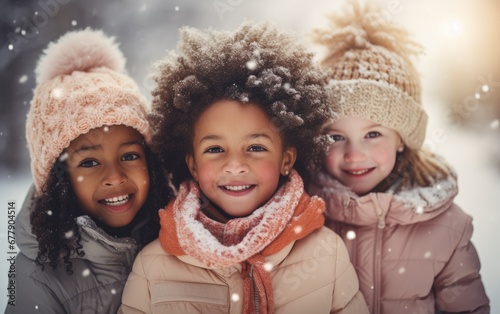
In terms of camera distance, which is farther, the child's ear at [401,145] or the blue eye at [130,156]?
the child's ear at [401,145]

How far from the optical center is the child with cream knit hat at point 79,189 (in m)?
1.73

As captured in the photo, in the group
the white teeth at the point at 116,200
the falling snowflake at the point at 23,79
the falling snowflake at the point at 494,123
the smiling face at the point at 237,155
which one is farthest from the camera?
the falling snowflake at the point at 494,123

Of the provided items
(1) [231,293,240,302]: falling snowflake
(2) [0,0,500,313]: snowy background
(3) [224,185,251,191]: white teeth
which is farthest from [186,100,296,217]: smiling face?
(2) [0,0,500,313]: snowy background

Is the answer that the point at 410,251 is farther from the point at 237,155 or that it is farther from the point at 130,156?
the point at 130,156

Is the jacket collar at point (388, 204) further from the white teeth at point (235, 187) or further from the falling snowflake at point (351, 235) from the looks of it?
the white teeth at point (235, 187)

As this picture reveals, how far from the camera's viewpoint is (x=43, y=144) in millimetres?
1755

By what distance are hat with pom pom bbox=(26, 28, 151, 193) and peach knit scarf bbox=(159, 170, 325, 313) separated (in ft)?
1.41

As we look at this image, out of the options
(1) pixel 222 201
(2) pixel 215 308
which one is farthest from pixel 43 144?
(2) pixel 215 308

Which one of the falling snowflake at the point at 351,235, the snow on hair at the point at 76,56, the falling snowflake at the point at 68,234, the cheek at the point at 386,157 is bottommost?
the falling snowflake at the point at 351,235

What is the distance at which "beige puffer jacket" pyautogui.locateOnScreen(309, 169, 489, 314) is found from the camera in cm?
194

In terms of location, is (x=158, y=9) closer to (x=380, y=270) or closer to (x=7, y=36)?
(x=7, y=36)

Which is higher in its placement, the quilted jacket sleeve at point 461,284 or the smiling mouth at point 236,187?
the smiling mouth at point 236,187

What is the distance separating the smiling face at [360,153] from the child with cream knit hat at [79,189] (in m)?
0.82

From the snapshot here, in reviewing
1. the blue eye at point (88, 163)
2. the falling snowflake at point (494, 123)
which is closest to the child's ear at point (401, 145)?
the blue eye at point (88, 163)
